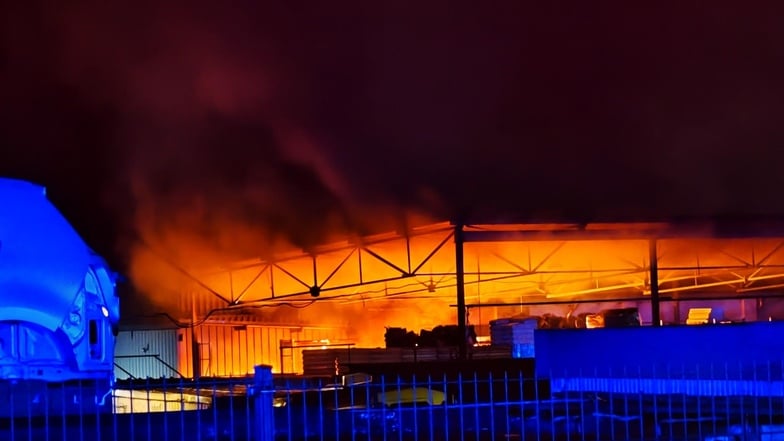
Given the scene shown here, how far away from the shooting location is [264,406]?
337 inches

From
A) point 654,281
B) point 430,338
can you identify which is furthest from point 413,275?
point 654,281

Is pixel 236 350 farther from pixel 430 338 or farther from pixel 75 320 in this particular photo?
pixel 75 320

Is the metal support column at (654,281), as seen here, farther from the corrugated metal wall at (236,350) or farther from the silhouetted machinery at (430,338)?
the corrugated metal wall at (236,350)

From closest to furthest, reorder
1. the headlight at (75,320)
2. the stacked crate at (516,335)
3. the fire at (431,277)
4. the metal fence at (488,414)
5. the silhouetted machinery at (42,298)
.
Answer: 1. the metal fence at (488,414)
2. the silhouetted machinery at (42,298)
3. the headlight at (75,320)
4. the stacked crate at (516,335)
5. the fire at (431,277)

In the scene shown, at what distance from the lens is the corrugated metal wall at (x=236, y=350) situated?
24547 millimetres

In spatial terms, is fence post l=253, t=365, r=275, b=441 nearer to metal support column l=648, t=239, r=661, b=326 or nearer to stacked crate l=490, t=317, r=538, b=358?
stacked crate l=490, t=317, r=538, b=358

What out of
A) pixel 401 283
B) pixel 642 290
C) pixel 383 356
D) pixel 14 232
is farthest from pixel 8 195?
pixel 642 290

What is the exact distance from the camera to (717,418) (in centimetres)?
991

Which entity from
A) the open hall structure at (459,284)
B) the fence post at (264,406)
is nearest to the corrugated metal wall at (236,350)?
the open hall structure at (459,284)

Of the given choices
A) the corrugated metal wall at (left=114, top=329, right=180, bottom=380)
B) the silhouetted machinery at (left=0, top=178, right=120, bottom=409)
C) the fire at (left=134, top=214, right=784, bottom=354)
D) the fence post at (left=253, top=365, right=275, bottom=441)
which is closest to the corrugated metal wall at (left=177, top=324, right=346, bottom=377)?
the corrugated metal wall at (left=114, top=329, right=180, bottom=380)

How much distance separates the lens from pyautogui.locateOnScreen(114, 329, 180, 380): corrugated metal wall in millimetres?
24297

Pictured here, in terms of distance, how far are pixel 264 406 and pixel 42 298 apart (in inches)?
153

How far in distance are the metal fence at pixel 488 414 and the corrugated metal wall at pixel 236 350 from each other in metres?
13.0

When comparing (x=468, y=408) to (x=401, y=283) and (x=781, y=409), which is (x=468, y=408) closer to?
(x=781, y=409)
